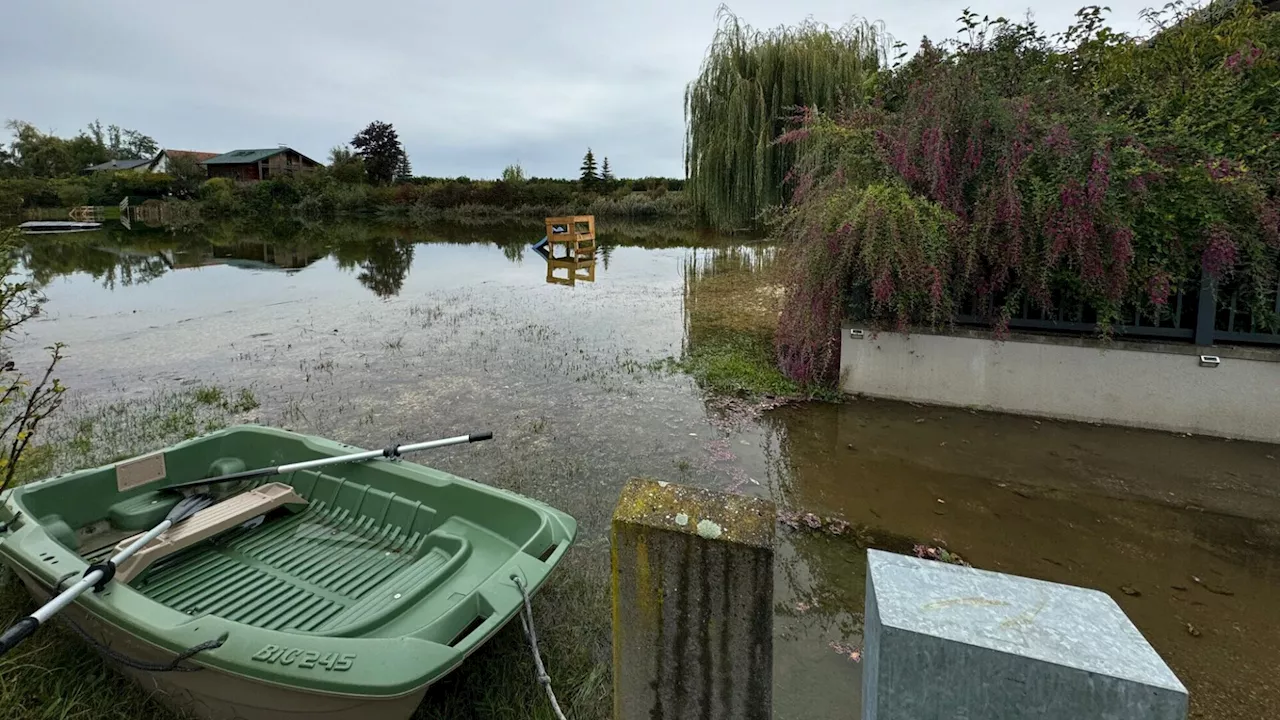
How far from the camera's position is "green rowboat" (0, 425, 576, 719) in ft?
6.54

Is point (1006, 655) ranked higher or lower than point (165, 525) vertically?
higher

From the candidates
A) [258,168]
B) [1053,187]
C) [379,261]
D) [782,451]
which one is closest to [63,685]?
[782,451]

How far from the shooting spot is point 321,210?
4025 centimetres

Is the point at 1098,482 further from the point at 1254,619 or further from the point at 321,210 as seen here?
the point at 321,210

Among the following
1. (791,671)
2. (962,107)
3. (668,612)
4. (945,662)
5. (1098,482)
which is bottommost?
(791,671)

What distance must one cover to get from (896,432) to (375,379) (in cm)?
523

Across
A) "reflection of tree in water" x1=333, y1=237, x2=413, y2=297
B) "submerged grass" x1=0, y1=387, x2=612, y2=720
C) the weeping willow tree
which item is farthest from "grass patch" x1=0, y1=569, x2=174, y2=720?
the weeping willow tree

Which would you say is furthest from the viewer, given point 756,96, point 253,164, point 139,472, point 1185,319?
point 253,164

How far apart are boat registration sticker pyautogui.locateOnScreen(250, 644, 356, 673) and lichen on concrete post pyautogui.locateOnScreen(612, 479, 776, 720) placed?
97 centimetres

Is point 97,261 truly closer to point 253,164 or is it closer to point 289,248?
point 289,248

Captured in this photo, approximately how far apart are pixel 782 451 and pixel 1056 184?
2.86 m

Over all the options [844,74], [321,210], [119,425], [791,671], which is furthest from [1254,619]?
[321,210]

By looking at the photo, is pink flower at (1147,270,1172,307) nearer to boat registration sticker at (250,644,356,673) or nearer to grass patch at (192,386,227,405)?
boat registration sticker at (250,644,356,673)

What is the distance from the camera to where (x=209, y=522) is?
3059 millimetres
